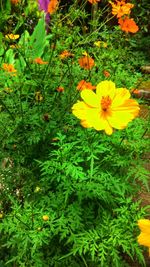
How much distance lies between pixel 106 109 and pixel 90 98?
0.07m

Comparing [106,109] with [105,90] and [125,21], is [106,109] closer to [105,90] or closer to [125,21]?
[105,90]

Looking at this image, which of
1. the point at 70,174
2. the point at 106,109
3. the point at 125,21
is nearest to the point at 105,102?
the point at 106,109

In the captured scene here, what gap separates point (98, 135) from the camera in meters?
2.06

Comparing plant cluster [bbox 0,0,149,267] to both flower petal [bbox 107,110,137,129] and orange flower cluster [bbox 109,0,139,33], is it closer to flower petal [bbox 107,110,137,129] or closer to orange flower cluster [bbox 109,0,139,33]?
flower petal [bbox 107,110,137,129]

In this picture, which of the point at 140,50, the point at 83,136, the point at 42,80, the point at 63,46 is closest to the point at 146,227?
the point at 83,136

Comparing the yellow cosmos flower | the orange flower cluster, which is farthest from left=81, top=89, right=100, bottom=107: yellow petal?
the orange flower cluster

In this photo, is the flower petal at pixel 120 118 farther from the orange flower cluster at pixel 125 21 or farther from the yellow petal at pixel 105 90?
→ the orange flower cluster at pixel 125 21

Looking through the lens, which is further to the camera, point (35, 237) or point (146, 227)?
point (35, 237)

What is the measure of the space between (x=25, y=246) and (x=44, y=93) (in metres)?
0.81

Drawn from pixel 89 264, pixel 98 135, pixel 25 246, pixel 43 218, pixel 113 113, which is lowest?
pixel 89 264

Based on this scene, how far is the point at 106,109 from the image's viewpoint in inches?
64.1

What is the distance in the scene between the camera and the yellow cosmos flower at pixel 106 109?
157 centimetres

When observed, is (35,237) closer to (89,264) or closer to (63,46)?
(89,264)

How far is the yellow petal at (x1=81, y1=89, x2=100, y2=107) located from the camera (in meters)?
1.63
